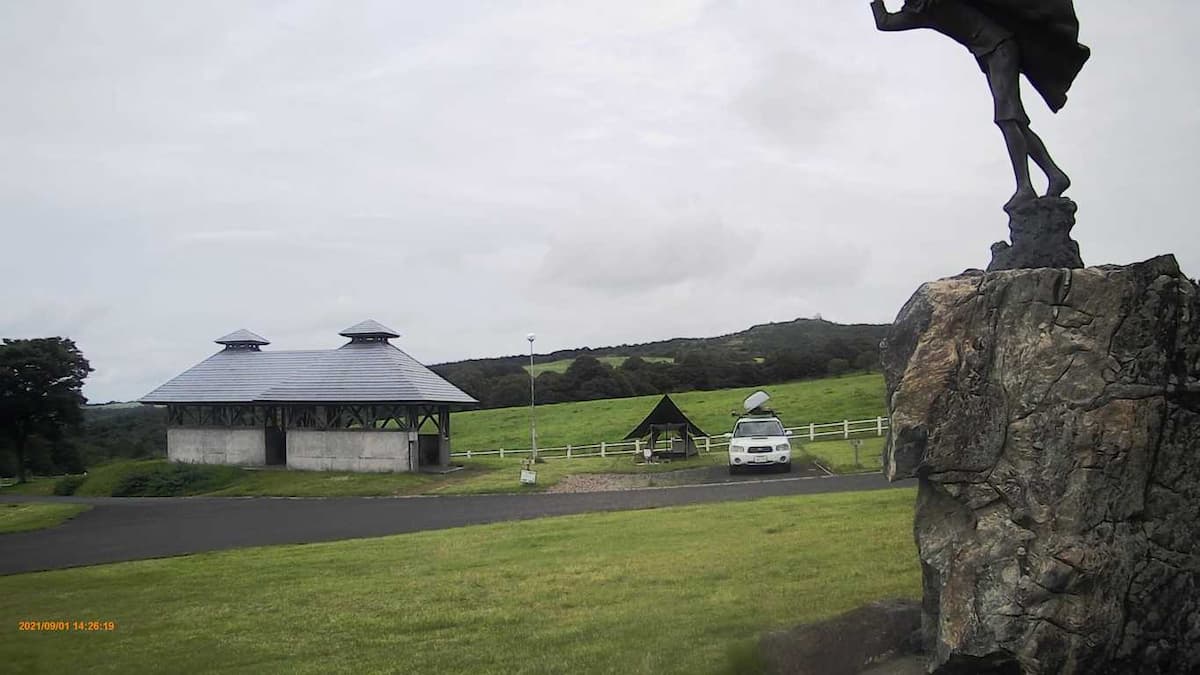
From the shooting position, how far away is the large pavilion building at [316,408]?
33406 millimetres

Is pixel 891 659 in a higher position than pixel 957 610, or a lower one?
lower

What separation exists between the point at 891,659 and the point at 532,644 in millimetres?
3264

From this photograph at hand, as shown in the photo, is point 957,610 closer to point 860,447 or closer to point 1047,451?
point 1047,451

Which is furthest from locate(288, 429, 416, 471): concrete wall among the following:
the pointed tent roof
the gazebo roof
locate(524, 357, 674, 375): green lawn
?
locate(524, 357, 674, 375): green lawn

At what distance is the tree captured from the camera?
3903 centimetres

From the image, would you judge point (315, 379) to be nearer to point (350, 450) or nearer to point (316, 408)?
point (316, 408)

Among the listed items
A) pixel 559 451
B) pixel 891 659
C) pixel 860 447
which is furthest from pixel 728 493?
pixel 559 451

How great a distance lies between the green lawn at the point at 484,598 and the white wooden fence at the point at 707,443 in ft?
62.4

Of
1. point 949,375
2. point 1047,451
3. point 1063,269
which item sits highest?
point 1063,269

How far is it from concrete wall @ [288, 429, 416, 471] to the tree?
42.6ft

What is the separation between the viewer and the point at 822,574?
413 inches

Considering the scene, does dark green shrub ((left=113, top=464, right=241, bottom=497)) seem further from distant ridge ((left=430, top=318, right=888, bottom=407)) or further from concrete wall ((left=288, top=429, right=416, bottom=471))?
distant ridge ((left=430, top=318, right=888, bottom=407))

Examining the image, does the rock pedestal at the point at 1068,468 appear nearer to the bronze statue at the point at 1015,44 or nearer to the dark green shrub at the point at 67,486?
the bronze statue at the point at 1015,44

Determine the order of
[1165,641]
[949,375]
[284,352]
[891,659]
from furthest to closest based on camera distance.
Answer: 1. [284,352]
2. [891,659]
3. [949,375]
4. [1165,641]
